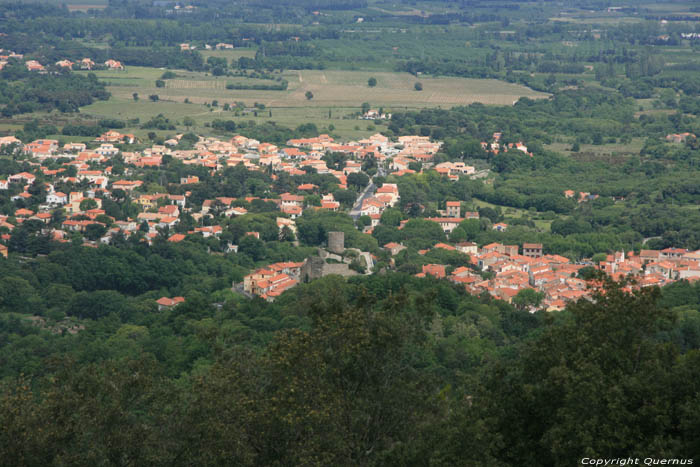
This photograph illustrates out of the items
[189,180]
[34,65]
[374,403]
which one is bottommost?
[189,180]

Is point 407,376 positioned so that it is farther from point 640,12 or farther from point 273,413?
point 640,12

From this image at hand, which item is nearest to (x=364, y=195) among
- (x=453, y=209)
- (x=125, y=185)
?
(x=453, y=209)

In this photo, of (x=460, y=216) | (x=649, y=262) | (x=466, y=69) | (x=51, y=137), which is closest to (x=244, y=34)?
(x=466, y=69)

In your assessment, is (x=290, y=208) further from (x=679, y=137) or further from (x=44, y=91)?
(x=44, y=91)

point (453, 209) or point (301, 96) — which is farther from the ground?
point (453, 209)

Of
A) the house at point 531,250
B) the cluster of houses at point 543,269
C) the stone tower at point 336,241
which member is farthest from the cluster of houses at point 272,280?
the house at point 531,250

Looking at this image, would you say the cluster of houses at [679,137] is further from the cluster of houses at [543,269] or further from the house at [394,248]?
the house at [394,248]
